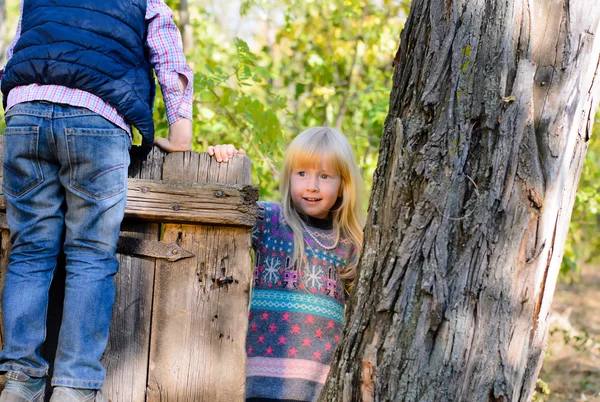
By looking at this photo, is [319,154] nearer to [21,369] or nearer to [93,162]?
[93,162]

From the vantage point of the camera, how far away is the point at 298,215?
3.14 metres

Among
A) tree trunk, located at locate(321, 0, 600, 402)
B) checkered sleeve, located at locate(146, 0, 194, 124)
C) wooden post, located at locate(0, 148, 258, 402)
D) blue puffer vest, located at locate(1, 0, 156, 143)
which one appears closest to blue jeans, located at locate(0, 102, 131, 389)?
blue puffer vest, located at locate(1, 0, 156, 143)

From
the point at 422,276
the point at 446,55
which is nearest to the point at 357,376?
the point at 422,276

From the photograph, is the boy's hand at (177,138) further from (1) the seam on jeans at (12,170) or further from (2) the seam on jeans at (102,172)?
(1) the seam on jeans at (12,170)

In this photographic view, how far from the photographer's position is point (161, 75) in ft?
9.35

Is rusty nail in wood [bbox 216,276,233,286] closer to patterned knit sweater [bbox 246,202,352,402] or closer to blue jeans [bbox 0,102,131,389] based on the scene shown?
patterned knit sweater [bbox 246,202,352,402]

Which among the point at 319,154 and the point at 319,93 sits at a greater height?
the point at 319,93

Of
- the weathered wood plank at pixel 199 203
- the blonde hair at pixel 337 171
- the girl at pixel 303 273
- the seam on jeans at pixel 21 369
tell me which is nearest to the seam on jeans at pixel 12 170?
the weathered wood plank at pixel 199 203

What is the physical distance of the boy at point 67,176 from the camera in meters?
2.57

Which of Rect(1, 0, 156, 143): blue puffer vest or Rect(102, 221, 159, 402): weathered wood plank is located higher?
Rect(1, 0, 156, 143): blue puffer vest

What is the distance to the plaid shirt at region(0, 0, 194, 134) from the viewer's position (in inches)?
102

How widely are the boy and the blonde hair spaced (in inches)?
31.0

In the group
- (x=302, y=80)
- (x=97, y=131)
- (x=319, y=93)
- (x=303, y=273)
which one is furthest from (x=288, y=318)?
(x=302, y=80)

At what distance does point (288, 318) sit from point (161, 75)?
117 cm
